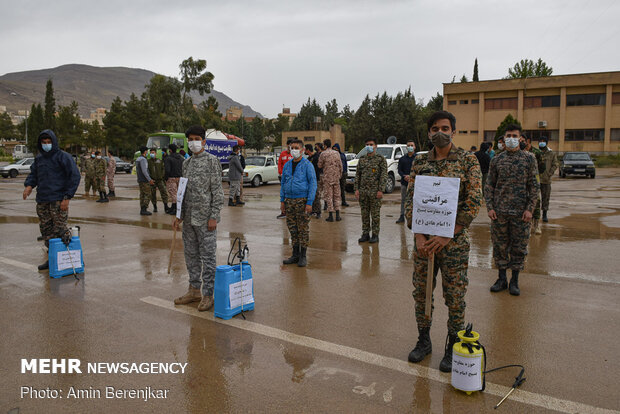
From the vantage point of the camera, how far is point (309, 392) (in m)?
3.38

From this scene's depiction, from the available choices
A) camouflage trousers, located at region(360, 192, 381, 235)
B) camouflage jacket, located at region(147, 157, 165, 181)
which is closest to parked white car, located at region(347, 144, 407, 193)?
camouflage jacket, located at region(147, 157, 165, 181)

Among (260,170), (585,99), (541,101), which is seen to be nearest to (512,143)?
(260,170)

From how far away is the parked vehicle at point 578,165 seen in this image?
92.4 feet

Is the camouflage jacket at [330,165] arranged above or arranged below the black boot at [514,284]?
above

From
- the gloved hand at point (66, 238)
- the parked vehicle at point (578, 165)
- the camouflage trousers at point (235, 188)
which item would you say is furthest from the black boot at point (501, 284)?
the parked vehicle at point (578, 165)

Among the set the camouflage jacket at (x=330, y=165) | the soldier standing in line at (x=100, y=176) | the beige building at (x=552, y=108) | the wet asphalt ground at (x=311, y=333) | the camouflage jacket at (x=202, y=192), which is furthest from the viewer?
the beige building at (x=552, y=108)

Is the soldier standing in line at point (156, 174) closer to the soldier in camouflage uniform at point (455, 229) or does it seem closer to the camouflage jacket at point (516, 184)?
the camouflage jacket at point (516, 184)

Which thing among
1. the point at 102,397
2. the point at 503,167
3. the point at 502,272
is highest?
the point at 503,167

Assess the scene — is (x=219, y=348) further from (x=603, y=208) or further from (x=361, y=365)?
(x=603, y=208)

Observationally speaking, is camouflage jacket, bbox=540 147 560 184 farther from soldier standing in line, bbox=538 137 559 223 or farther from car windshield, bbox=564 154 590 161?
car windshield, bbox=564 154 590 161

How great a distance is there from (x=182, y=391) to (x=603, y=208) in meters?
14.8

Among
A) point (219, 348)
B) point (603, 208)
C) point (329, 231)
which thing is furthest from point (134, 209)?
point (603, 208)

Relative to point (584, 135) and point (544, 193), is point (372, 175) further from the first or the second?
point (584, 135)

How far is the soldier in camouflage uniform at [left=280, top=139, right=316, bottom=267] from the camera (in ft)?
23.2
